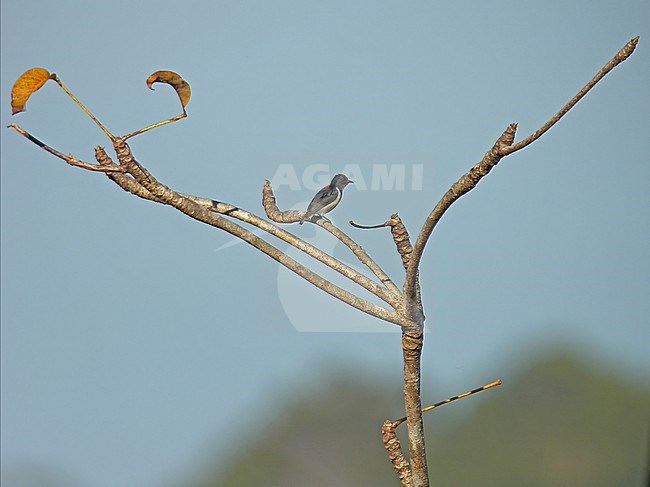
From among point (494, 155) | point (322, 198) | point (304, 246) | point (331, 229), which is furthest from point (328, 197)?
point (494, 155)

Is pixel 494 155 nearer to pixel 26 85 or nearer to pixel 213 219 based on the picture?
pixel 213 219

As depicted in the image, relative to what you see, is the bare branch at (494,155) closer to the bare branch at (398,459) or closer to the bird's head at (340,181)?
the bare branch at (398,459)

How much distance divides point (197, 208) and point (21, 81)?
0.15 metres

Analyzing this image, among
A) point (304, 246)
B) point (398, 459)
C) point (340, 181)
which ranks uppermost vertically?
point (340, 181)

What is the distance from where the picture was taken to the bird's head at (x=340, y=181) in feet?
3.07

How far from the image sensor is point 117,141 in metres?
0.60

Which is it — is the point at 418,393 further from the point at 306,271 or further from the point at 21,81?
the point at 21,81

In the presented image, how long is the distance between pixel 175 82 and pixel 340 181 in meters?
0.38

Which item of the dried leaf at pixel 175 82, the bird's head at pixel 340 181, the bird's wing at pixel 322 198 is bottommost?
the bird's wing at pixel 322 198

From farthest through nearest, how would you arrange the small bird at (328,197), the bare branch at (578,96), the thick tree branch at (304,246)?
the small bird at (328,197) < the thick tree branch at (304,246) < the bare branch at (578,96)

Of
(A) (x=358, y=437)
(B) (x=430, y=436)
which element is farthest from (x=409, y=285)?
(A) (x=358, y=437)

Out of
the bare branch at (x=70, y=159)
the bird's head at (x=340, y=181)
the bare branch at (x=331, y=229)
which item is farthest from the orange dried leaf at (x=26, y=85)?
the bird's head at (x=340, y=181)

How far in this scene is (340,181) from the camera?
95 centimetres

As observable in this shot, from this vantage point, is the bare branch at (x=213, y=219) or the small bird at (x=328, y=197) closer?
the bare branch at (x=213, y=219)
